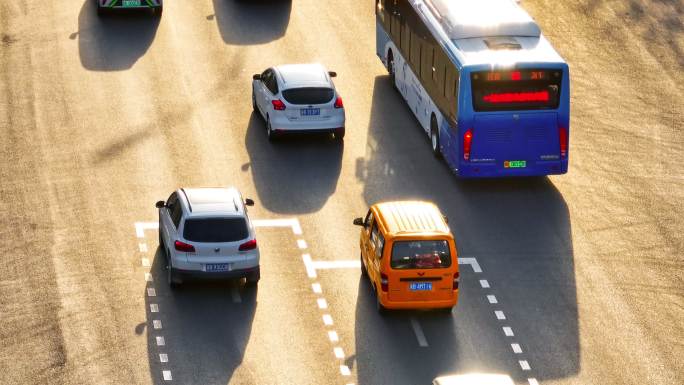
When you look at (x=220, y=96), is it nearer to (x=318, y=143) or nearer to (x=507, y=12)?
(x=318, y=143)

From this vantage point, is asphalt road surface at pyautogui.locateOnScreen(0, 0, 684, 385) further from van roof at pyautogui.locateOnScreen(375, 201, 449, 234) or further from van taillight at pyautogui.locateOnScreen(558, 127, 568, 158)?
van roof at pyautogui.locateOnScreen(375, 201, 449, 234)

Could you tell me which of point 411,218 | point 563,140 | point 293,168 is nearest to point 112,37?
point 293,168

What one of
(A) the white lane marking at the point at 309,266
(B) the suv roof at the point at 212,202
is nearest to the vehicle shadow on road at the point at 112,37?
(A) the white lane marking at the point at 309,266

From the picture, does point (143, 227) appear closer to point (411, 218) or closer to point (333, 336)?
point (333, 336)

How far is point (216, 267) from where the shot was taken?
37.5m

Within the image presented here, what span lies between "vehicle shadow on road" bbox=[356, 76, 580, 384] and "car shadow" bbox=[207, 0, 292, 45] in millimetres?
6218

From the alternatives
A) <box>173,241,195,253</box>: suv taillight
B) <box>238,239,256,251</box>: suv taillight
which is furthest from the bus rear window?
<box>173,241,195,253</box>: suv taillight

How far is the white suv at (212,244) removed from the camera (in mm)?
37375

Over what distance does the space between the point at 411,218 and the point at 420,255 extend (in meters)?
0.94

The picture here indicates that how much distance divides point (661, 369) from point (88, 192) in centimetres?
1562

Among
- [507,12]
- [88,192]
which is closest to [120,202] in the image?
[88,192]

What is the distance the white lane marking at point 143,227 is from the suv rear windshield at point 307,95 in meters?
6.19

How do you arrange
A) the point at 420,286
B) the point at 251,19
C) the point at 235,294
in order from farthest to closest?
the point at 251,19 < the point at 235,294 < the point at 420,286

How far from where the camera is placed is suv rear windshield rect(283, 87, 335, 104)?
46.2 m
